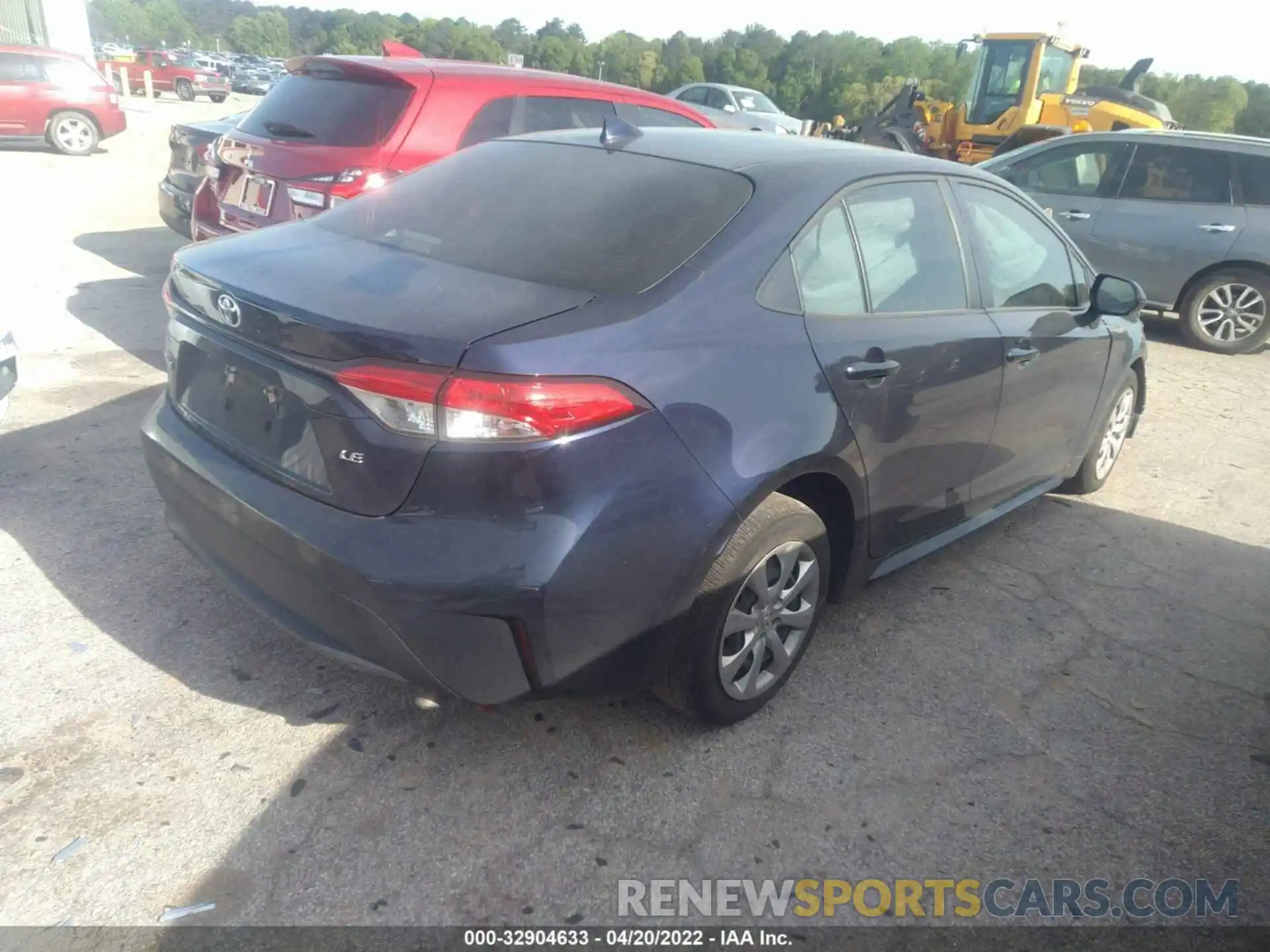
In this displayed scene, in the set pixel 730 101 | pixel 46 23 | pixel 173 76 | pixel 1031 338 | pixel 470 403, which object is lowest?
pixel 173 76

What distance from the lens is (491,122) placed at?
5766 mm

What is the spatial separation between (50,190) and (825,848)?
1297 cm

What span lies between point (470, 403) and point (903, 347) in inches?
60.4

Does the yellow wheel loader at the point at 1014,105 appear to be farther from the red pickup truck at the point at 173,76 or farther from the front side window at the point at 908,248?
the red pickup truck at the point at 173,76

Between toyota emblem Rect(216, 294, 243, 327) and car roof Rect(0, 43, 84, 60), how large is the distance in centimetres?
1640

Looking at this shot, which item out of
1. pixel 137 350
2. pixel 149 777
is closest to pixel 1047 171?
pixel 137 350

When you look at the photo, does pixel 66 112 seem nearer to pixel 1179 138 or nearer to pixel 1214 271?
pixel 1179 138

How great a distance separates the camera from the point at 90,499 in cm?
393

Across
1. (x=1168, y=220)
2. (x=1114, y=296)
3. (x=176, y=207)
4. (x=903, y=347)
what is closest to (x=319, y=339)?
(x=903, y=347)

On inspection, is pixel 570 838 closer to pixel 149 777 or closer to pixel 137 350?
pixel 149 777

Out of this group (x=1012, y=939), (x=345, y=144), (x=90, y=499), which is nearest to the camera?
(x=1012, y=939)

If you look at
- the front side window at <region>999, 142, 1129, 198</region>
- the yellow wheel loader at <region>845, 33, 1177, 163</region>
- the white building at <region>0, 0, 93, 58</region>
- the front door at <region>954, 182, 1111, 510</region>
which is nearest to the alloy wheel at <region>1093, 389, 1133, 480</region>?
the front door at <region>954, 182, 1111, 510</region>

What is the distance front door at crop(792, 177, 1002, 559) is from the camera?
9.46 feet

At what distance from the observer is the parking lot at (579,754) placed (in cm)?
232
